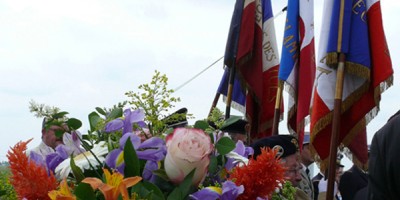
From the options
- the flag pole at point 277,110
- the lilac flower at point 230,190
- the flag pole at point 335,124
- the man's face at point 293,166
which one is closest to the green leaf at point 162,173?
the lilac flower at point 230,190

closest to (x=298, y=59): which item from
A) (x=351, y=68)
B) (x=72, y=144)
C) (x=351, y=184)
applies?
(x=351, y=68)

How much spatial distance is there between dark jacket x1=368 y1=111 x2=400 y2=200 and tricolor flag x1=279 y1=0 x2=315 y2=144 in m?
3.72

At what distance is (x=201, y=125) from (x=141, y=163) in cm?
23

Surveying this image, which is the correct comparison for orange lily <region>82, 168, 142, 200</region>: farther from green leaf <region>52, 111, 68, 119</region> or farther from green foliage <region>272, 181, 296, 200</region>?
green foliage <region>272, 181, 296, 200</region>

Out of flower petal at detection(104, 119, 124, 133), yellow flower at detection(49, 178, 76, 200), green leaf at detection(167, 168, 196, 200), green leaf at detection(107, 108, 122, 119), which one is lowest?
green leaf at detection(167, 168, 196, 200)

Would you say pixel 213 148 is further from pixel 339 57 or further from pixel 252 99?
pixel 252 99

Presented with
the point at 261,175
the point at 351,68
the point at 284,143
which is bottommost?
the point at 284,143

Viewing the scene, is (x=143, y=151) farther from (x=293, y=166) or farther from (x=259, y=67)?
(x=259, y=67)

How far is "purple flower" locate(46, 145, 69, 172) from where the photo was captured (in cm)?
172

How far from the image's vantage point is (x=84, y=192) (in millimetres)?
1406

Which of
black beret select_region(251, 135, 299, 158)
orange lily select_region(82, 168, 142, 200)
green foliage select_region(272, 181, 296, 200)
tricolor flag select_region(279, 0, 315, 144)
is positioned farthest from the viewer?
tricolor flag select_region(279, 0, 315, 144)

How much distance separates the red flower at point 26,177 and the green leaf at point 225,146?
46 cm

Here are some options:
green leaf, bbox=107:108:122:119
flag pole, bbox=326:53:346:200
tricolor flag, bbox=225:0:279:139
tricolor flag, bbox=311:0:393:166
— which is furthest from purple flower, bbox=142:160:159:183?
tricolor flag, bbox=225:0:279:139

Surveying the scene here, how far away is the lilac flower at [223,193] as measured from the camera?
156 cm
